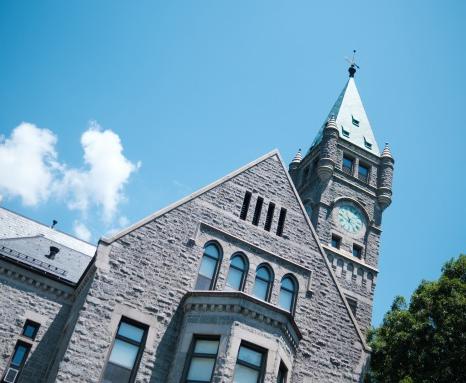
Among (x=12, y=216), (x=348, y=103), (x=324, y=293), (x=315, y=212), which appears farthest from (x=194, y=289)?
(x=348, y=103)

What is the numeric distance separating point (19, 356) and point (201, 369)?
282 inches

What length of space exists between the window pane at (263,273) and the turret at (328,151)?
19881 mm

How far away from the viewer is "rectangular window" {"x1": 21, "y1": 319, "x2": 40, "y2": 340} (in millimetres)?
18109

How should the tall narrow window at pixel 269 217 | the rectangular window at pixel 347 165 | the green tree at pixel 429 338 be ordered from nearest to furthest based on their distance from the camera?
the tall narrow window at pixel 269 217 → the green tree at pixel 429 338 → the rectangular window at pixel 347 165

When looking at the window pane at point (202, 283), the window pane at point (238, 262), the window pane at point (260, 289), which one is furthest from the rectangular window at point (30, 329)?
the window pane at point (260, 289)

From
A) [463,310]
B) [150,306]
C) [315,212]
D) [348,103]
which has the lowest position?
[150,306]

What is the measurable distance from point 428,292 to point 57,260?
15.8 m

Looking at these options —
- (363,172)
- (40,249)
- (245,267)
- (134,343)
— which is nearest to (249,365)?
(134,343)

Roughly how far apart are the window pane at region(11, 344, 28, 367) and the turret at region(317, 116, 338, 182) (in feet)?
77.7

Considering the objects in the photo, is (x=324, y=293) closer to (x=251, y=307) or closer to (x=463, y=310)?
(x=251, y=307)

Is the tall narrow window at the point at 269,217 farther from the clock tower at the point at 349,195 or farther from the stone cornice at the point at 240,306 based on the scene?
the clock tower at the point at 349,195

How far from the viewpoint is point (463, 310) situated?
70.3 feet

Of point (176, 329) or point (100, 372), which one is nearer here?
point (100, 372)

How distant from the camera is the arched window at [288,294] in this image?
56.8ft
